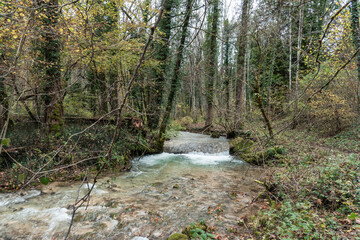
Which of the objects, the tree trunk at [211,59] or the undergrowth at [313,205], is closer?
the undergrowth at [313,205]

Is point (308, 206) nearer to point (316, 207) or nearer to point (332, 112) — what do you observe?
point (316, 207)

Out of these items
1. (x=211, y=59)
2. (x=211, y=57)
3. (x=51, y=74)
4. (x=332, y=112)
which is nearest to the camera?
(x=51, y=74)

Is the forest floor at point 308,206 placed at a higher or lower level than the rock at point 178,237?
higher

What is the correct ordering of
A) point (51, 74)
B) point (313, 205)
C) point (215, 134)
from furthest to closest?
point (215, 134), point (51, 74), point (313, 205)

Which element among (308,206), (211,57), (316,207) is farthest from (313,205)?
(211,57)

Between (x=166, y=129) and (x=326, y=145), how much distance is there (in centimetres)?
805

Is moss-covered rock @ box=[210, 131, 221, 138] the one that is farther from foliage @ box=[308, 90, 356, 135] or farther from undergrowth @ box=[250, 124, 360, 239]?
undergrowth @ box=[250, 124, 360, 239]

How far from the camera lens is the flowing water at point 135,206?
393 cm

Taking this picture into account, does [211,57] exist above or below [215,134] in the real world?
above

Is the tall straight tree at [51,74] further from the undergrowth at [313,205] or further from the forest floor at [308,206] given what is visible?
the undergrowth at [313,205]

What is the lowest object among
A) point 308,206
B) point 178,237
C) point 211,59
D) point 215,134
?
point 178,237

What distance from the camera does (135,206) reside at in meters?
4.91

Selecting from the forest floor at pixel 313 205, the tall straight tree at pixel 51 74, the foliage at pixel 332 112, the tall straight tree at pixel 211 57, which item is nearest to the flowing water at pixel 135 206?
the forest floor at pixel 313 205

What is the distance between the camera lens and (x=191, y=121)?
82.3 ft
